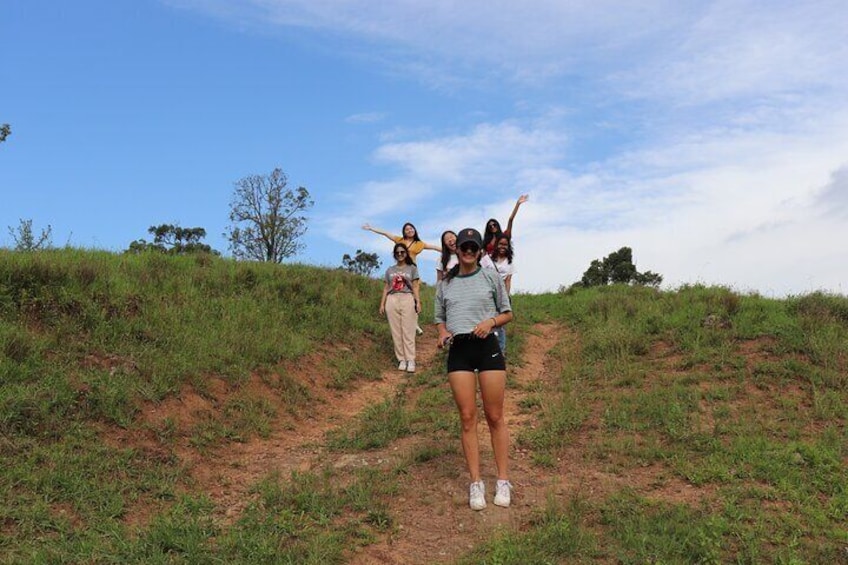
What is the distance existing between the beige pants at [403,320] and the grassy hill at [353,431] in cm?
46

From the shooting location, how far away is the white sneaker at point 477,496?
15.2 feet

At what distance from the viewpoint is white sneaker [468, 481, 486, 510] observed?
4645 mm

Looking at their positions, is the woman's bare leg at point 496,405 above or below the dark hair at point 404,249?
below

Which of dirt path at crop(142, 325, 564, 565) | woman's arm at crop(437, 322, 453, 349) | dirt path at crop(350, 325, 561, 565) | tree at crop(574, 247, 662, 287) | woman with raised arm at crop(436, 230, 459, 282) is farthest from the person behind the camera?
tree at crop(574, 247, 662, 287)

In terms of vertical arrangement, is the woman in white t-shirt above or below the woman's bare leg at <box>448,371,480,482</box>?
above

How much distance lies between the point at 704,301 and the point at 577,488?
672 centimetres

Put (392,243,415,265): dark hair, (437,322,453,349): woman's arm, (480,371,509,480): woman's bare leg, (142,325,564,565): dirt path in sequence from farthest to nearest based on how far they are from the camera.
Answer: (392,243,415,265): dark hair
(437,322,453,349): woman's arm
(480,371,509,480): woman's bare leg
(142,325,564,565): dirt path

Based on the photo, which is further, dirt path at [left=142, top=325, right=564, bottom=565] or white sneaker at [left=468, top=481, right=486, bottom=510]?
white sneaker at [left=468, top=481, right=486, bottom=510]

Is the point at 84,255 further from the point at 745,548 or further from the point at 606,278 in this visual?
the point at 606,278

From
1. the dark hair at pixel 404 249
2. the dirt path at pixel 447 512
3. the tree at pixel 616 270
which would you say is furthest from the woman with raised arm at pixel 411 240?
the tree at pixel 616 270

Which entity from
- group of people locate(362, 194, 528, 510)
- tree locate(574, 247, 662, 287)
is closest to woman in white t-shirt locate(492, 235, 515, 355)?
group of people locate(362, 194, 528, 510)

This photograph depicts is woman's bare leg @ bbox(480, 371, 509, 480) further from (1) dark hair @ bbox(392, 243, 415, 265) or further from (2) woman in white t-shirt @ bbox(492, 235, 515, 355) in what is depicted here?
(1) dark hair @ bbox(392, 243, 415, 265)

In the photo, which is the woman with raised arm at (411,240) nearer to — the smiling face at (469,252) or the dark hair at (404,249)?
the dark hair at (404,249)

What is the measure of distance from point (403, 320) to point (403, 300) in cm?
33
